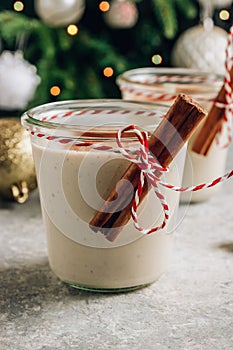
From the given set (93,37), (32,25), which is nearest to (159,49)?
(93,37)

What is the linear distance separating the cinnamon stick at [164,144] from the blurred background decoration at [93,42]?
2.73 ft

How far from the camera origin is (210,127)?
115 cm

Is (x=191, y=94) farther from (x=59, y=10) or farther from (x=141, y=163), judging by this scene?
(x=59, y=10)

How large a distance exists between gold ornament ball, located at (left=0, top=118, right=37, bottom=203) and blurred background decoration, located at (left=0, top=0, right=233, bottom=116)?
413 mm

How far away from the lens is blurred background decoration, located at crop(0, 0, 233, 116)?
5.59ft

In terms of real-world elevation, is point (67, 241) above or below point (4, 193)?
above

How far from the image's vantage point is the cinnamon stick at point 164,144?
0.83 metres

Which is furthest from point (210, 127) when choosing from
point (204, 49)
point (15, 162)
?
point (204, 49)

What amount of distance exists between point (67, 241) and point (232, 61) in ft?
1.33

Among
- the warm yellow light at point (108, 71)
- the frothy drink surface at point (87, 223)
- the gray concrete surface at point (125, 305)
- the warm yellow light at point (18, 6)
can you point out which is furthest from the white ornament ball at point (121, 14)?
the frothy drink surface at point (87, 223)

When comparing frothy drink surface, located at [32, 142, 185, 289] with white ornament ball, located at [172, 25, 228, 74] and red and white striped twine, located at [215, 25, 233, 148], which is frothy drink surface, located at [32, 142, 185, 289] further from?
white ornament ball, located at [172, 25, 228, 74]

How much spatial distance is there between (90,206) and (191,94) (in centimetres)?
41

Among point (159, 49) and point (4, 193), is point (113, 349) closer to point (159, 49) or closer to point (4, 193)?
point (4, 193)

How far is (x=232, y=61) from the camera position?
1.09 metres
